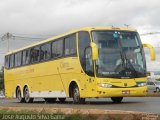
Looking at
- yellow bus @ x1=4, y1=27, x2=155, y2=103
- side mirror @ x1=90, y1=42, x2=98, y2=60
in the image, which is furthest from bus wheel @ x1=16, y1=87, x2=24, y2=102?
side mirror @ x1=90, y1=42, x2=98, y2=60

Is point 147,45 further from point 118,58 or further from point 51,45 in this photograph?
point 51,45

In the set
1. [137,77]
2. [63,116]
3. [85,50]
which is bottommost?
[63,116]

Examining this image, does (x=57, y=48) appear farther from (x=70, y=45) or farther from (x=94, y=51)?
(x=94, y=51)

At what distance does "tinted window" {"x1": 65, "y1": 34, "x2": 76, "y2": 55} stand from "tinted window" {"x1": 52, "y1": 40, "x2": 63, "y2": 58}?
23.0 inches

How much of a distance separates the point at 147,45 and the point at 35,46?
7727 millimetres

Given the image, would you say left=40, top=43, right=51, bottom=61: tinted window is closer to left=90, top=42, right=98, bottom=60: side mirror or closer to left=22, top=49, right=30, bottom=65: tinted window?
left=22, top=49, right=30, bottom=65: tinted window

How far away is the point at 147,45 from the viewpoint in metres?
20.7

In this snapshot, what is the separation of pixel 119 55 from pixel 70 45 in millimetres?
2676

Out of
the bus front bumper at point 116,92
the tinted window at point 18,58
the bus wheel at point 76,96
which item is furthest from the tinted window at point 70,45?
the tinted window at point 18,58

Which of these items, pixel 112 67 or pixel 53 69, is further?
pixel 53 69

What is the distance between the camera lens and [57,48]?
22.4m

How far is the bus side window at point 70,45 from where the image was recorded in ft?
A: 67.5

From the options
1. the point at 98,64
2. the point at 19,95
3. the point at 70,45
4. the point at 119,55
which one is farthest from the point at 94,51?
the point at 19,95

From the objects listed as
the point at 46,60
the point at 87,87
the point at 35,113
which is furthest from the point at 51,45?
the point at 35,113
